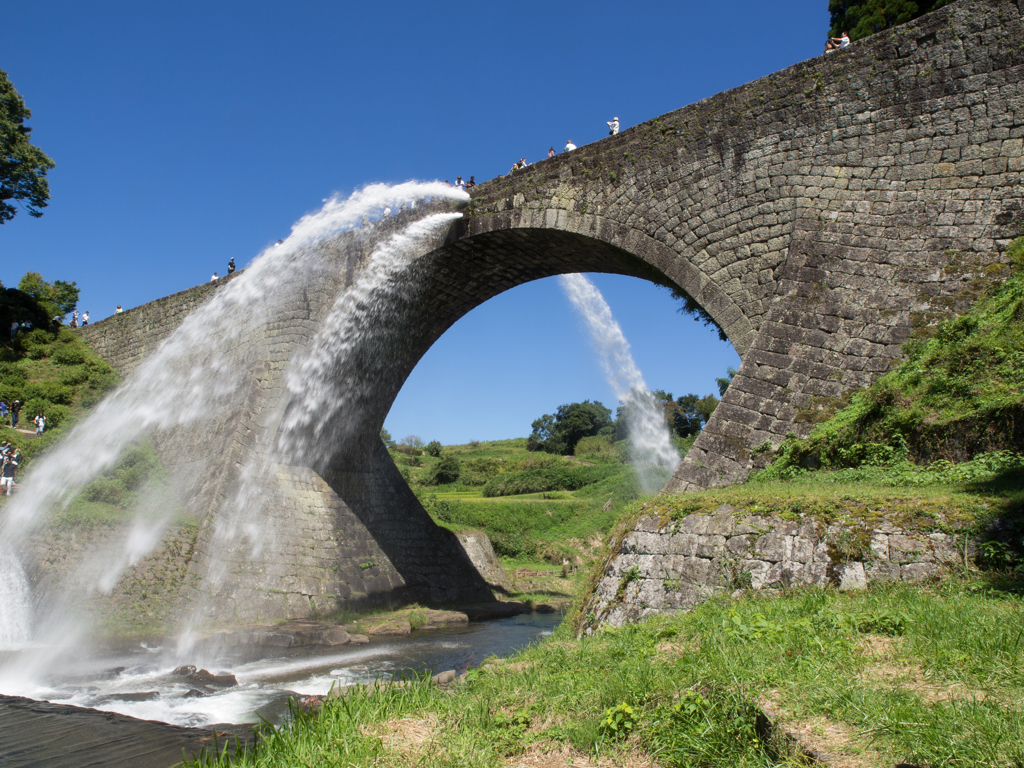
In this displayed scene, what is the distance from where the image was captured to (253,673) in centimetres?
867

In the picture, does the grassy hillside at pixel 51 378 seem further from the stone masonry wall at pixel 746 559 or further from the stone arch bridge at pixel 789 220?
the stone masonry wall at pixel 746 559

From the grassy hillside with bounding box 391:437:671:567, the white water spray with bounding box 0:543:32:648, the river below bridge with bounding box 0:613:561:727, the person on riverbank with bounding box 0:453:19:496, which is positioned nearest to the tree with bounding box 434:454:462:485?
the grassy hillside with bounding box 391:437:671:567

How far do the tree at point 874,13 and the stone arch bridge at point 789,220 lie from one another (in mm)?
6898

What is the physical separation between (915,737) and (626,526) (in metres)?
3.44

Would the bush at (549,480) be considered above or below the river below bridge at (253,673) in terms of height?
above

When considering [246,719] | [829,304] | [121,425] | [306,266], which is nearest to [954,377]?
[829,304]

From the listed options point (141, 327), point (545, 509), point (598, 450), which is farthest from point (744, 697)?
point (598, 450)

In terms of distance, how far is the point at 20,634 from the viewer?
30.4 feet

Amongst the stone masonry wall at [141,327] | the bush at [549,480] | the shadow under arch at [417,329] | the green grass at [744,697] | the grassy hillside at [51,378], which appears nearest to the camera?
the green grass at [744,697]

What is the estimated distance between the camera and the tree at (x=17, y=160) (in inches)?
735

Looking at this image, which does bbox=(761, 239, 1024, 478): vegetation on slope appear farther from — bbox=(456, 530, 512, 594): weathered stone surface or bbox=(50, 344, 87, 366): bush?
bbox=(50, 344, 87, 366): bush

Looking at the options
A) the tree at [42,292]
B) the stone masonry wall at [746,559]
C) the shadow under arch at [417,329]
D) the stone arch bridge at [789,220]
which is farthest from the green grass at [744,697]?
the tree at [42,292]

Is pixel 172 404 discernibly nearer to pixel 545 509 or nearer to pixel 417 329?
pixel 417 329

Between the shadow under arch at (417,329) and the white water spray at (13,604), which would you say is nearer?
the white water spray at (13,604)
